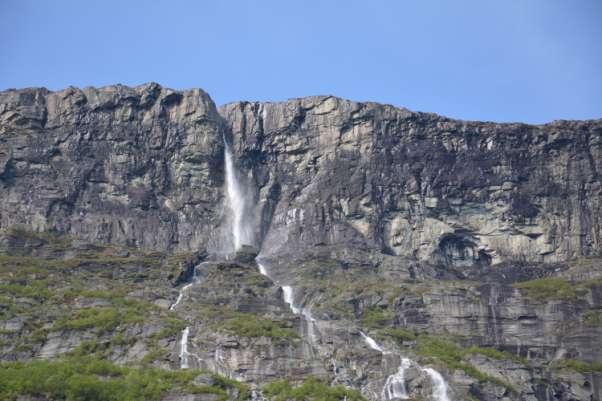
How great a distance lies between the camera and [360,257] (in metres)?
163

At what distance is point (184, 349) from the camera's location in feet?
413

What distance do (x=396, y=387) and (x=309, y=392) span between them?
34.2 feet

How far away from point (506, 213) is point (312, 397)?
207 feet

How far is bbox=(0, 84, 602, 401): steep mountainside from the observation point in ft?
431

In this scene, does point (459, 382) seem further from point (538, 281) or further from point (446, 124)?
point (446, 124)

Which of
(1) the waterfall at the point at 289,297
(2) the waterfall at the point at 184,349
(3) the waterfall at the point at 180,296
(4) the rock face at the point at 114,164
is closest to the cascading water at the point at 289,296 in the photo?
(1) the waterfall at the point at 289,297

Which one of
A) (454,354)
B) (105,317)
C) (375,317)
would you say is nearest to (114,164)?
(105,317)

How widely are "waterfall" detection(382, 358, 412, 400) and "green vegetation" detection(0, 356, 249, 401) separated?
1451 centimetres

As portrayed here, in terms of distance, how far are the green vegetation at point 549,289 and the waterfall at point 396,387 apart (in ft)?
89.3

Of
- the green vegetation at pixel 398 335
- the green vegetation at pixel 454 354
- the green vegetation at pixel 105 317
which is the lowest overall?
the green vegetation at pixel 454 354

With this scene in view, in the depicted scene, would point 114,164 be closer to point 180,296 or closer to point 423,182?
point 180,296

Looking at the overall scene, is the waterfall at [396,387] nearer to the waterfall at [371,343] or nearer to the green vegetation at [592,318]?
the waterfall at [371,343]

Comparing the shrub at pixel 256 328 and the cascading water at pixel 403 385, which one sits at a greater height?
the shrub at pixel 256 328

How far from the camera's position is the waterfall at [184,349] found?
12375 centimetres
